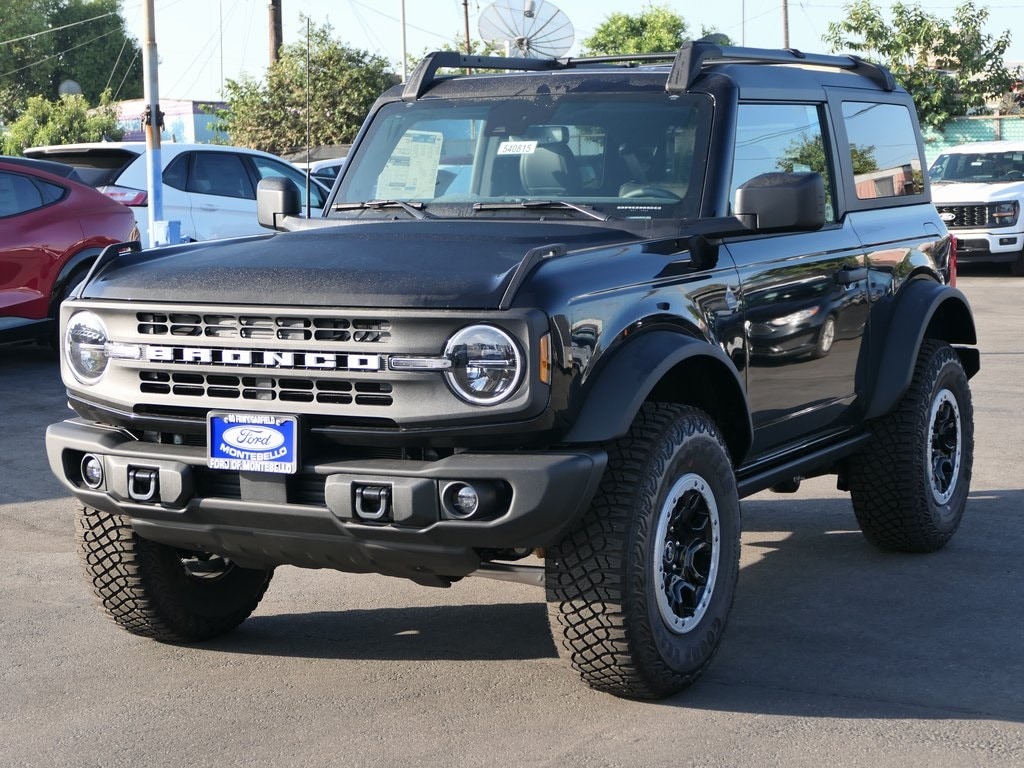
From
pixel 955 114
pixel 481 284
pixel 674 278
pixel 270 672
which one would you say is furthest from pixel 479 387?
pixel 955 114

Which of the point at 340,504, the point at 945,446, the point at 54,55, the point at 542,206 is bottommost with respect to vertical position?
the point at 945,446

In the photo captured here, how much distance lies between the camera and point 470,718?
4.34m

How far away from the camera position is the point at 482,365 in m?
3.99

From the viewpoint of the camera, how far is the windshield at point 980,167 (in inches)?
827

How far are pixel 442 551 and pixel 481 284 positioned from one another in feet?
2.40

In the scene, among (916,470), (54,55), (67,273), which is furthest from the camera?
(54,55)

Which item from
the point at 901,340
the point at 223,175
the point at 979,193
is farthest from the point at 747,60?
the point at 979,193

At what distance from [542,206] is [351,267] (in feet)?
3.60

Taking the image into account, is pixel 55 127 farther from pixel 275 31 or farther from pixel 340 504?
pixel 340 504

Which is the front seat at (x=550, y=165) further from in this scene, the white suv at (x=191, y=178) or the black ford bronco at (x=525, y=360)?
the white suv at (x=191, y=178)

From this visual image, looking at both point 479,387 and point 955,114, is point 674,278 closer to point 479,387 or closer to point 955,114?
point 479,387

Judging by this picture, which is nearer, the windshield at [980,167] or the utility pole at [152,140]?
the utility pole at [152,140]

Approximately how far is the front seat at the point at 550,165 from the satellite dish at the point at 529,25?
4.32 metres

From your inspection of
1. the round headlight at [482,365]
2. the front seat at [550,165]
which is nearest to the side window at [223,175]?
the front seat at [550,165]
